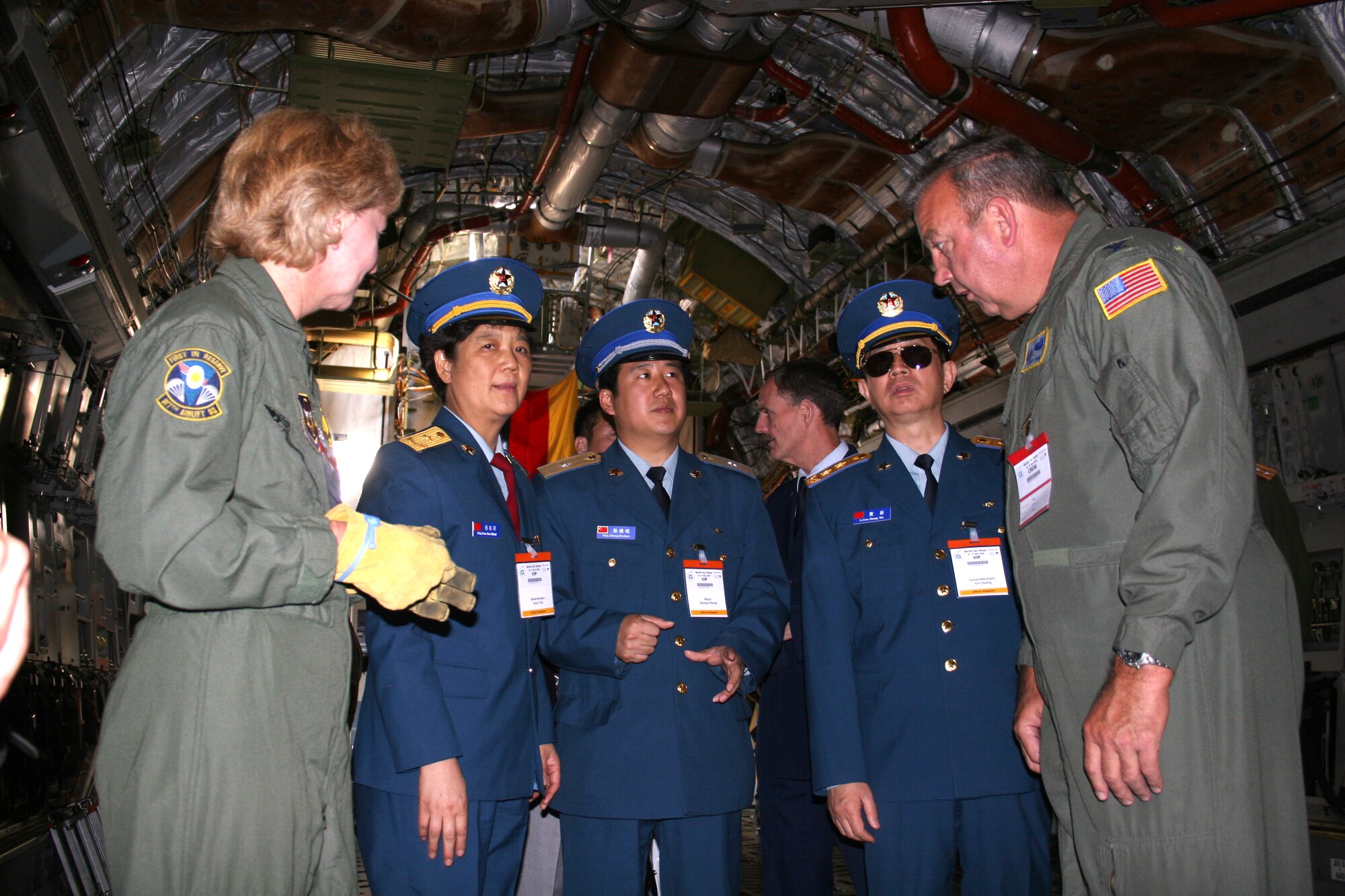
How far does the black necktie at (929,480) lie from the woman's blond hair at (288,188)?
1.78 m

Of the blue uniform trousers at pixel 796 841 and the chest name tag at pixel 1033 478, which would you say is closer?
the chest name tag at pixel 1033 478

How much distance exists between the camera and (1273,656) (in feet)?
5.66

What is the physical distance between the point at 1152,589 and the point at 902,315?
1.73 m

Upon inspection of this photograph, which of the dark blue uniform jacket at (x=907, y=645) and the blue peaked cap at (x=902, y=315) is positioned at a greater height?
the blue peaked cap at (x=902, y=315)

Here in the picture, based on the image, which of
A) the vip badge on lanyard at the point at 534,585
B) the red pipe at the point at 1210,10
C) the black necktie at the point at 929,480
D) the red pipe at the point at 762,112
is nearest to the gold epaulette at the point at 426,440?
the vip badge on lanyard at the point at 534,585

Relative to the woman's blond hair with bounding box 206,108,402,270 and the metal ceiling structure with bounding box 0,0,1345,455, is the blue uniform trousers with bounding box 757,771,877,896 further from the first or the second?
the metal ceiling structure with bounding box 0,0,1345,455

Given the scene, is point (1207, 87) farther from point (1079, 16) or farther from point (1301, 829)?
point (1301, 829)

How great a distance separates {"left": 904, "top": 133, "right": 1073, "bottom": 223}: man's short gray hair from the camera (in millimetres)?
2129

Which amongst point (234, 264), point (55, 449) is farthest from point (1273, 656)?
point (55, 449)

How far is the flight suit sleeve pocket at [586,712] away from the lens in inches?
104

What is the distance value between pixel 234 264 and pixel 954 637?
6.40ft

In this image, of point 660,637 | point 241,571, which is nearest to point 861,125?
point 660,637

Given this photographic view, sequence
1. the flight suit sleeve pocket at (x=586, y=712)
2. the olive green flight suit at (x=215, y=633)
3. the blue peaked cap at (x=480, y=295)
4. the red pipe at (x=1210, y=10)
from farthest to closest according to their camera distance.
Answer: the red pipe at (x=1210, y=10), the blue peaked cap at (x=480, y=295), the flight suit sleeve pocket at (x=586, y=712), the olive green flight suit at (x=215, y=633)

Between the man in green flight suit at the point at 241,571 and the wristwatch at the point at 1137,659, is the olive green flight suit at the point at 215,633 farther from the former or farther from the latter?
the wristwatch at the point at 1137,659
